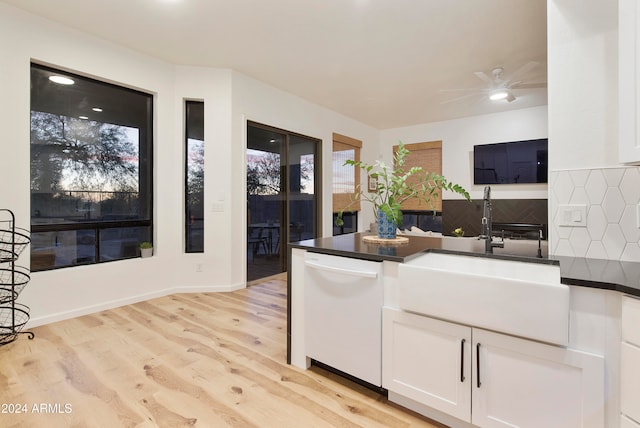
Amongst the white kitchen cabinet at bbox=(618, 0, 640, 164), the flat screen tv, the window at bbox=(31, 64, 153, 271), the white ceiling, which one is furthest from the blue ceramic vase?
the flat screen tv

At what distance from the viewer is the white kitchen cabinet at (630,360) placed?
3.45 feet

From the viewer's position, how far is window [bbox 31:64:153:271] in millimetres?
2906

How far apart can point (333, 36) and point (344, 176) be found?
314 centimetres

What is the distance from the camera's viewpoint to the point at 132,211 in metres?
3.59

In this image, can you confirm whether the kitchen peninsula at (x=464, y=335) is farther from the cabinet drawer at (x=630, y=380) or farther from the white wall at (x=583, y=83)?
the white wall at (x=583, y=83)

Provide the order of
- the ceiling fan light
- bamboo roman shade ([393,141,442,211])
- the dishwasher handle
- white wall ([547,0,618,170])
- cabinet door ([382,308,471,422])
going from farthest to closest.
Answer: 1. bamboo roman shade ([393,141,442,211])
2. the ceiling fan light
3. the dishwasher handle
4. white wall ([547,0,618,170])
5. cabinet door ([382,308,471,422])

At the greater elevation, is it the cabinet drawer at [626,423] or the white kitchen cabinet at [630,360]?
the white kitchen cabinet at [630,360]

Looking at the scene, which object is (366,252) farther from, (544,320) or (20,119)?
(20,119)

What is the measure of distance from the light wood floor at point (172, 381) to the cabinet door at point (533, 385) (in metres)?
0.40

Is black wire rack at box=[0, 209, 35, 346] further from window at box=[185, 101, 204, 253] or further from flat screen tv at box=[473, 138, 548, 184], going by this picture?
flat screen tv at box=[473, 138, 548, 184]

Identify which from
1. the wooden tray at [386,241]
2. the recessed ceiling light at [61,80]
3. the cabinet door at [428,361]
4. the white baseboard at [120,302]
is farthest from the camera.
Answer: the recessed ceiling light at [61,80]

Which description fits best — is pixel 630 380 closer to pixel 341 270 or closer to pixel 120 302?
pixel 341 270

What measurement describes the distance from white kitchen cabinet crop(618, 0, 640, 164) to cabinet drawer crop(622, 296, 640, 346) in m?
0.56

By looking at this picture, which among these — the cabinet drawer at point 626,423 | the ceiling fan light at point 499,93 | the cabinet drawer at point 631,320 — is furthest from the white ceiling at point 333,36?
the cabinet drawer at point 626,423
